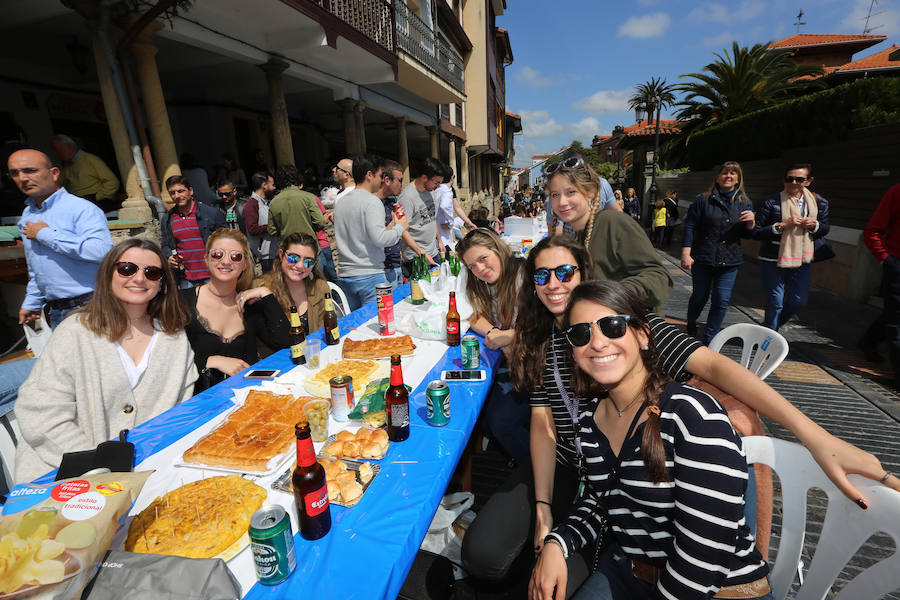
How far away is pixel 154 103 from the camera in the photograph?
6152 millimetres

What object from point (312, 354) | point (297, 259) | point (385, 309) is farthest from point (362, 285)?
point (312, 354)

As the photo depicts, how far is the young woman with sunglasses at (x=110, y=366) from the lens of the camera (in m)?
2.03

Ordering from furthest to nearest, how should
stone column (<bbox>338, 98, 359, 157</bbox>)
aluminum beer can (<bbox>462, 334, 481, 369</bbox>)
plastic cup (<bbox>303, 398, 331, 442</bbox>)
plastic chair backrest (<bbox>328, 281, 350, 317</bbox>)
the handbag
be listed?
stone column (<bbox>338, 98, 359, 157</bbox>), the handbag, plastic chair backrest (<bbox>328, 281, 350, 317</bbox>), aluminum beer can (<bbox>462, 334, 481, 369</bbox>), plastic cup (<bbox>303, 398, 331, 442</bbox>)

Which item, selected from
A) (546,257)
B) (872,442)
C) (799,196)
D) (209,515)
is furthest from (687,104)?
(209,515)

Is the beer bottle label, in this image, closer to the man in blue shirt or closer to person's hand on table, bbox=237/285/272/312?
person's hand on table, bbox=237/285/272/312

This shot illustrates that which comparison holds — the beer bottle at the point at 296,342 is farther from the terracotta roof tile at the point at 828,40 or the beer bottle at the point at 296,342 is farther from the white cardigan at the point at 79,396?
the terracotta roof tile at the point at 828,40

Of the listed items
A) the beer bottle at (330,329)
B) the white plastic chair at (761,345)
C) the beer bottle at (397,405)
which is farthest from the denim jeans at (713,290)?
the beer bottle at (397,405)

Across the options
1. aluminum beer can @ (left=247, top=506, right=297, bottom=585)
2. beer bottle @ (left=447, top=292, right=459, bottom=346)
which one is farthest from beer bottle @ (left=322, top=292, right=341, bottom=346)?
aluminum beer can @ (left=247, top=506, right=297, bottom=585)

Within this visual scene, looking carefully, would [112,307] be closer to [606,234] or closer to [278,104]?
[606,234]

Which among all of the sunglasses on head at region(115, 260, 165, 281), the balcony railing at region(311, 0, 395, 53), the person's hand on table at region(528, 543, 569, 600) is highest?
the balcony railing at region(311, 0, 395, 53)

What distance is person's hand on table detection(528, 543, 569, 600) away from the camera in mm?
1698

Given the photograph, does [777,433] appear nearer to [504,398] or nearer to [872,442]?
[872,442]

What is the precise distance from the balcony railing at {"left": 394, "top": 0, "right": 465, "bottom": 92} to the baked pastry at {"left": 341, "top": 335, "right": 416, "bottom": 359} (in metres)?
11.2

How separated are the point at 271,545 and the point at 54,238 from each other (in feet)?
13.0
